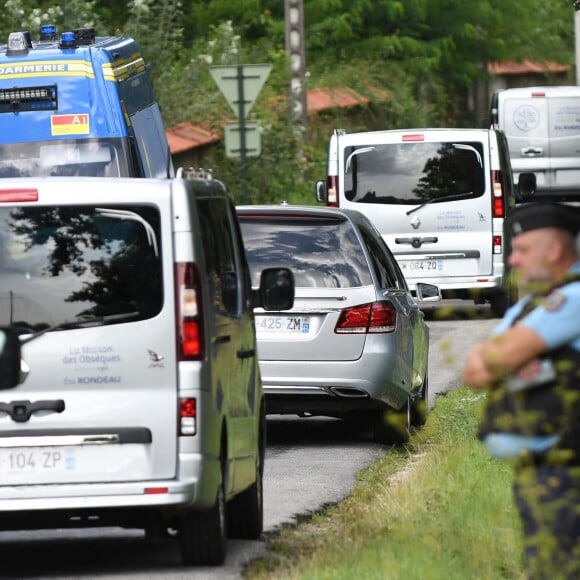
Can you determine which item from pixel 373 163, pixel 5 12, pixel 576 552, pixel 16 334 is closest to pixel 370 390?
pixel 16 334

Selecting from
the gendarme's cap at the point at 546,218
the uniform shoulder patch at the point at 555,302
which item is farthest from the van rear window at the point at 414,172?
the uniform shoulder patch at the point at 555,302

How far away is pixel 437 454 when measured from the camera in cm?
1121

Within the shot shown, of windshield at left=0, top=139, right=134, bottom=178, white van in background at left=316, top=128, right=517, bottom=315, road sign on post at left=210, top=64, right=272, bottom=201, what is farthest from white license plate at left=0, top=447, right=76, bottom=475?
road sign on post at left=210, top=64, right=272, bottom=201

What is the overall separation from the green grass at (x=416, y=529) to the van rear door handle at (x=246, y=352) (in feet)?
2.86

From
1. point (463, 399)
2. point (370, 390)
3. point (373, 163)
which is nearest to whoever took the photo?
point (370, 390)

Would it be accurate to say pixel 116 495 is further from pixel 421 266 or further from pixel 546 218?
pixel 421 266

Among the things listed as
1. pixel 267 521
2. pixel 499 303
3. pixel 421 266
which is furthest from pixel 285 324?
pixel 499 303

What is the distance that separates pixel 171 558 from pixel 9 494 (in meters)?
1.17

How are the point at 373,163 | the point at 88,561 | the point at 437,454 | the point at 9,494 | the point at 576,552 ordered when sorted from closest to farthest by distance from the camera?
1. the point at 576,552
2. the point at 9,494
3. the point at 88,561
4. the point at 437,454
5. the point at 373,163

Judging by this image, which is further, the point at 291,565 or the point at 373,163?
the point at 373,163

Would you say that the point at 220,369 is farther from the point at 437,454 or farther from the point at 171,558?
the point at 437,454

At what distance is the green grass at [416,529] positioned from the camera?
7523mm

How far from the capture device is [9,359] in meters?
7.73

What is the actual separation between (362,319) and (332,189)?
9.35 m
